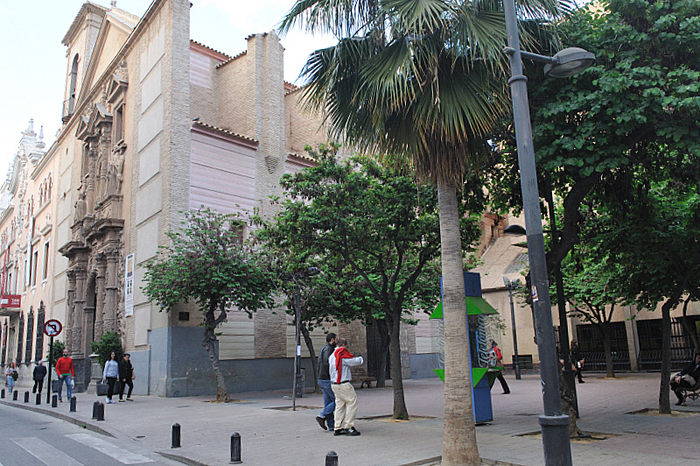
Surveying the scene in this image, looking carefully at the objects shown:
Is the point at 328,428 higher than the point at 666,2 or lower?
lower

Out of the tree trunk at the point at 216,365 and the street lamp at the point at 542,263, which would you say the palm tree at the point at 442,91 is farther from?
the tree trunk at the point at 216,365

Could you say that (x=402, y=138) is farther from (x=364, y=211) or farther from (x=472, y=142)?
(x=364, y=211)

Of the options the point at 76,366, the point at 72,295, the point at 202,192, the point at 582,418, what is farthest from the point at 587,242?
the point at 72,295

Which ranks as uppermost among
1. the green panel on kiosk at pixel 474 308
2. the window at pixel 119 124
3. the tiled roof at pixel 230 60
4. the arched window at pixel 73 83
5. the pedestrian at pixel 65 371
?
the arched window at pixel 73 83

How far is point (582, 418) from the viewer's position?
11875 millimetres

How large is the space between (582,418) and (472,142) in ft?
22.6

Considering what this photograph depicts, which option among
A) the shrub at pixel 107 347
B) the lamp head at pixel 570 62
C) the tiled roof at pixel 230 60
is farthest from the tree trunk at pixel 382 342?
the lamp head at pixel 570 62

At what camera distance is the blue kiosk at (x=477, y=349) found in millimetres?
10344

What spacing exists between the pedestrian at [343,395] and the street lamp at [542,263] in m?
4.76

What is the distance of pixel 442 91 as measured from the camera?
25.7 ft

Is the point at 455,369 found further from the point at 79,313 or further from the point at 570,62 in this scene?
the point at 79,313

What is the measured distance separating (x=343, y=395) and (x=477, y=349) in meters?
2.81

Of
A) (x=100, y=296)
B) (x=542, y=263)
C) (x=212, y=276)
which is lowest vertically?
(x=542, y=263)

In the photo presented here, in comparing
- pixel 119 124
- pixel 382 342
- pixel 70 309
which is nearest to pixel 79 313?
pixel 70 309
